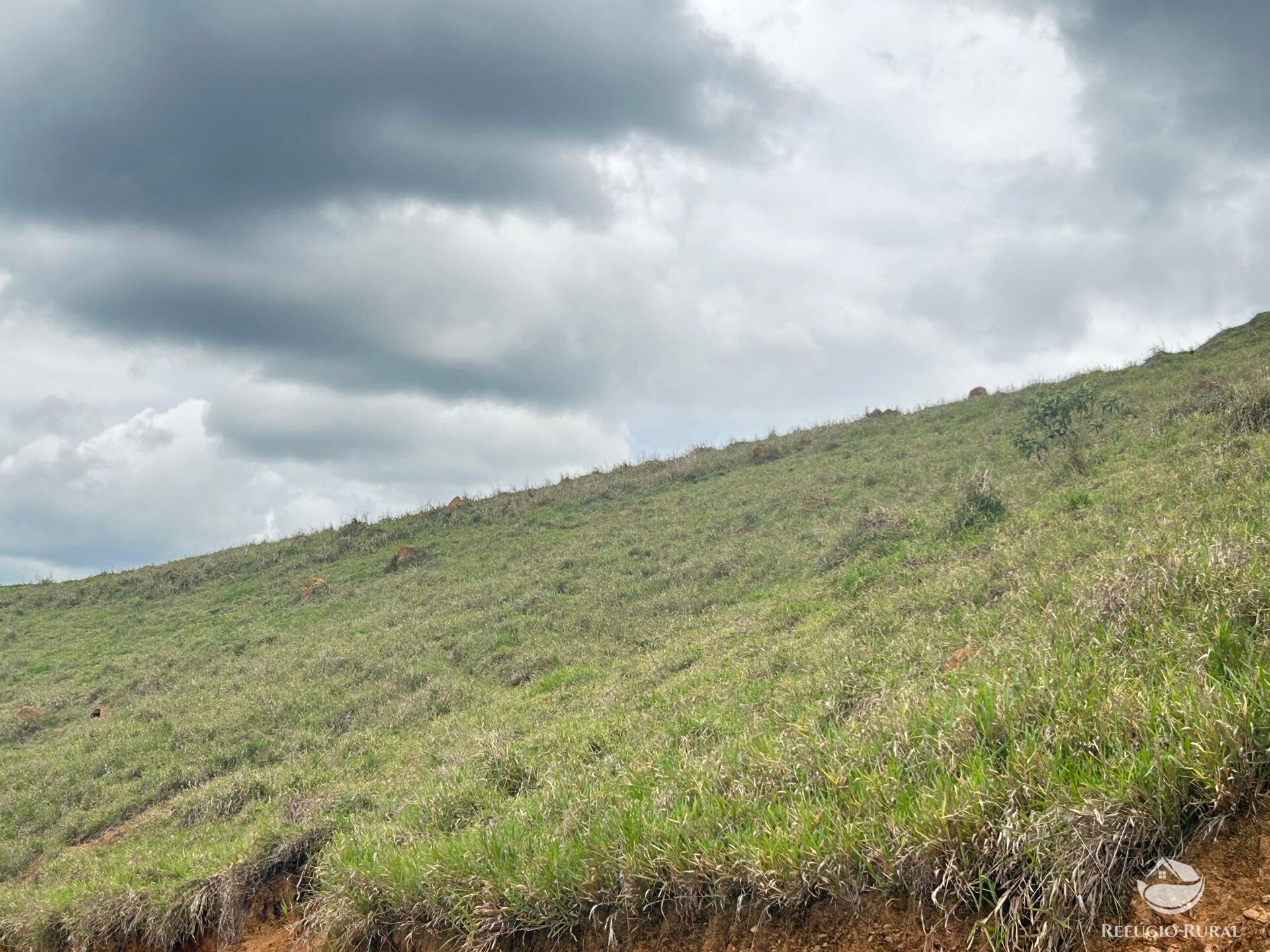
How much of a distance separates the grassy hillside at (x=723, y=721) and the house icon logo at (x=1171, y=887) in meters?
0.09

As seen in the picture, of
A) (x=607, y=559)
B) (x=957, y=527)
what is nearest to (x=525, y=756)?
(x=957, y=527)

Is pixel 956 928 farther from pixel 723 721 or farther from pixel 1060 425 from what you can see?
pixel 1060 425

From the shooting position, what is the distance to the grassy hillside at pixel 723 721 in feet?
12.6

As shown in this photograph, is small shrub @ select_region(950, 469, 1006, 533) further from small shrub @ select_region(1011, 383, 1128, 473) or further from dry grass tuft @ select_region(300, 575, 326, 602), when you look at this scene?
dry grass tuft @ select_region(300, 575, 326, 602)

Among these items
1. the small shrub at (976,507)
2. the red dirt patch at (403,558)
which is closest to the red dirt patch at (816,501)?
the small shrub at (976,507)

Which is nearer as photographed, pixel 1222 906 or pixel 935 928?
pixel 1222 906

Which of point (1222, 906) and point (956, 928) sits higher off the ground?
point (1222, 906)

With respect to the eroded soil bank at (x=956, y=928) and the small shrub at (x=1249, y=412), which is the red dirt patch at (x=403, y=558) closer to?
the small shrub at (x=1249, y=412)

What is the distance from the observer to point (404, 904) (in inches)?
227

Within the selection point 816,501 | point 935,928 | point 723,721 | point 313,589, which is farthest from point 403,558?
point 935,928

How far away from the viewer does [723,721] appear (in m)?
7.70

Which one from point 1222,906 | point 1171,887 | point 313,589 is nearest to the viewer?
point 1222,906

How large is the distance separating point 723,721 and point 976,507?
865 cm

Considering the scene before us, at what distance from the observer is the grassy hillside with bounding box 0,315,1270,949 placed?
151 inches
